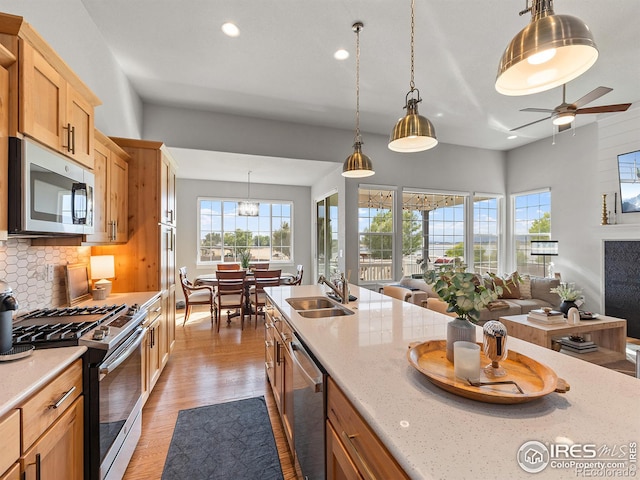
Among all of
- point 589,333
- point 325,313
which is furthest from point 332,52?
point 589,333

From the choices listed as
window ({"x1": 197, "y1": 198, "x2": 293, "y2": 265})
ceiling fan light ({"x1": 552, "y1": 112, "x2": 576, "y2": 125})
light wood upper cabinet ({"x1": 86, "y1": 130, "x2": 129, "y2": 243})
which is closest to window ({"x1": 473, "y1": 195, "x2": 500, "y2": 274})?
ceiling fan light ({"x1": 552, "y1": 112, "x2": 576, "y2": 125})

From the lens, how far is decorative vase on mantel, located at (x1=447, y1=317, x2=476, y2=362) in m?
1.13

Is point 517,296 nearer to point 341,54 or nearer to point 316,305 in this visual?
point 316,305

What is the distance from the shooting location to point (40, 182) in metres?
1.48

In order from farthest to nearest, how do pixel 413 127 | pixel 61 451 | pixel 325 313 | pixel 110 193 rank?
pixel 110 193
pixel 325 313
pixel 413 127
pixel 61 451

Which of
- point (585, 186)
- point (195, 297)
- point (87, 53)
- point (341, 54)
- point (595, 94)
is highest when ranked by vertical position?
point (341, 54)

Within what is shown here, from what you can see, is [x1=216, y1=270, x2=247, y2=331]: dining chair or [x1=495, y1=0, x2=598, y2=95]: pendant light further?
[x1=216, y1=270, x2=247, y2=331]: dining chair

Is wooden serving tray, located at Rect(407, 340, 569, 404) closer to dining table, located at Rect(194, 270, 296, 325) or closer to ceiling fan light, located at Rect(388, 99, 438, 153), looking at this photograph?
ceiling fan light, located at Rect(388, 99, 438, 153)

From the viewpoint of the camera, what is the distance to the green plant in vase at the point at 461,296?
1.08m

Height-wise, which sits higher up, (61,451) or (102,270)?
(102,270)

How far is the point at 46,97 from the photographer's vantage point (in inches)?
61.4

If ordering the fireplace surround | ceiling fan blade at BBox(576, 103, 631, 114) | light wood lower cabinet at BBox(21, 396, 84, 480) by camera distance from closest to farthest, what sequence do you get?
light wood lower cabinet at BBox(21, 396, 84, 480)
ceiling fan blade at BBox(576, 103, 631, 114)
the fireplace surround

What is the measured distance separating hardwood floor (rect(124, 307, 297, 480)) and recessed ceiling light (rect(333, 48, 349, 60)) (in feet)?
11.4

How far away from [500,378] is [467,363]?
0.14 meters
